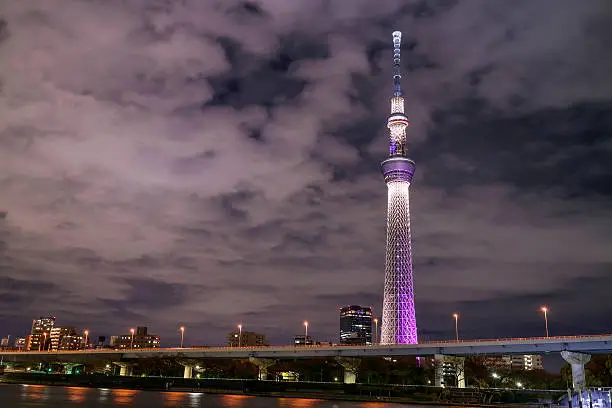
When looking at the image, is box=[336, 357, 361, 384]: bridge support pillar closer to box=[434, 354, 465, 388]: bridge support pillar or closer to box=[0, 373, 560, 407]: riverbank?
box=[0, 373, 560, 407]: riverbank

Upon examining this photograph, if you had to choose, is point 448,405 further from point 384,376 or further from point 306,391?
point 384,376

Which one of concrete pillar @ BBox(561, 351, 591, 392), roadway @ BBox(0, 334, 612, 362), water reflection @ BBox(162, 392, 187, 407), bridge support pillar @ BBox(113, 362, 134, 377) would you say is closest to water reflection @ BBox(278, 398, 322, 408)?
water reflection @ BBox(162, 392, 187, 407)

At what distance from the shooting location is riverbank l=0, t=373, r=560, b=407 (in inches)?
3401

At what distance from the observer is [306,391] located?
113 m

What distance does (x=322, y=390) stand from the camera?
11612cm

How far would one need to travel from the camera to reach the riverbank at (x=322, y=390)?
8638 cm

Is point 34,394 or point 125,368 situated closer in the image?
point 34,394

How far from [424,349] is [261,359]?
44.4 m

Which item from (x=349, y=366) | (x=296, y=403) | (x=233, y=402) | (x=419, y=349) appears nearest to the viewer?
(x=233, y=402)

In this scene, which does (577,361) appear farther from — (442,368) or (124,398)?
(124,398)

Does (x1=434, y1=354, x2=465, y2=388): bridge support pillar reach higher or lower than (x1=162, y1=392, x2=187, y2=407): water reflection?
higher

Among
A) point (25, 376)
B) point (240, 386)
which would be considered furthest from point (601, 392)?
point (25, 376)

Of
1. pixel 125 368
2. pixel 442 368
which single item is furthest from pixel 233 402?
pixel 125 368

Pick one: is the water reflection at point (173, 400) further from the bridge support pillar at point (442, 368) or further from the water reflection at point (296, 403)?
the bridge support pillar at point (442, 368)
